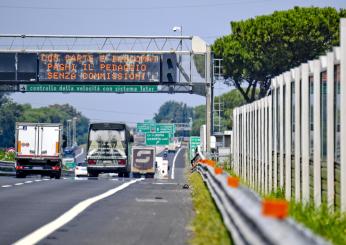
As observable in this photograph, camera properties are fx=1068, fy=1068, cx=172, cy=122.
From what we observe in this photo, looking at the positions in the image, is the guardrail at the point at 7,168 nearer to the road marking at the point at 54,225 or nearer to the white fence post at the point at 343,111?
the road marking at the point at 54,225

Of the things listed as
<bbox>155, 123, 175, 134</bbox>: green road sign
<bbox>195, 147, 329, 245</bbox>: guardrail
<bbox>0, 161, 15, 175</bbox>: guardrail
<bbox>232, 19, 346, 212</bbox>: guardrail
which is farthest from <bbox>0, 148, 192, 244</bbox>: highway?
<bbox>155, 123, 175, 134</bbox>: green road sign

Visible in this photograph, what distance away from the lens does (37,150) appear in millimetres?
55406

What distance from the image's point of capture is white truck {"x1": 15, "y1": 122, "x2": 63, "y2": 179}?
182 ft

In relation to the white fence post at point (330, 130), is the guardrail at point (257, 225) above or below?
below

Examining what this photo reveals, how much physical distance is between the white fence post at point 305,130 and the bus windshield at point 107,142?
148ft

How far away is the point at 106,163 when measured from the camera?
6550cm

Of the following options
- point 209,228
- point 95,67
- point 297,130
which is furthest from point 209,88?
point 209,228

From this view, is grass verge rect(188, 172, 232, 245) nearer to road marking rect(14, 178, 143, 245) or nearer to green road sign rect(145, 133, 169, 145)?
road marking rect(14, 178, 143, 245)

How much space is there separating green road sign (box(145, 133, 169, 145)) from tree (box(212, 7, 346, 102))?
8738mm

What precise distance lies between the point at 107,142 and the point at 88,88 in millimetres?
7490

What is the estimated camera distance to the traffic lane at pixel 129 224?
1404 centimetres

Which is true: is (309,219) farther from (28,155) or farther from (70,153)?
(70,153)

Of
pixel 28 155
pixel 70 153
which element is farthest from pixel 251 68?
pixel 70 153

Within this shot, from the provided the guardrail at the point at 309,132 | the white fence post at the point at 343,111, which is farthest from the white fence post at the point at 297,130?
the white fence post at the point at 343,111
